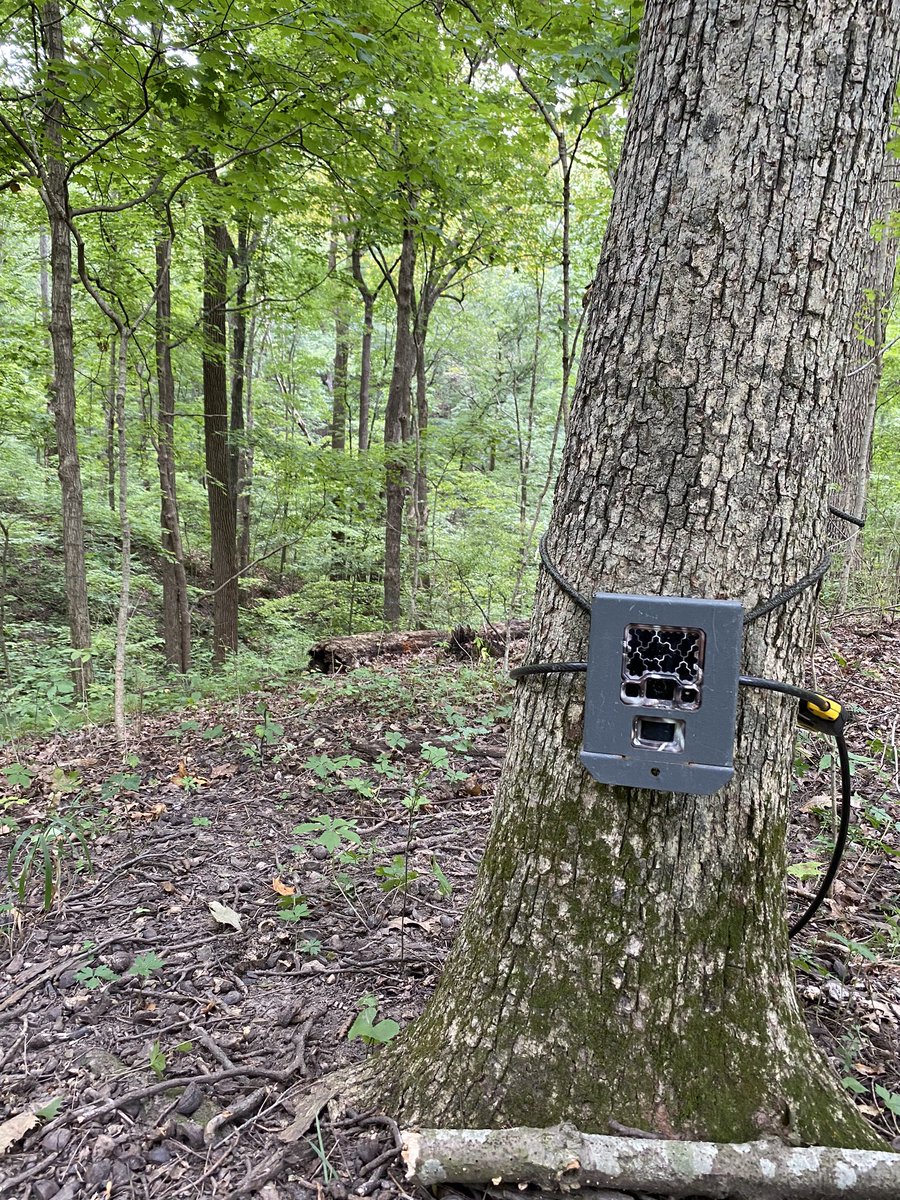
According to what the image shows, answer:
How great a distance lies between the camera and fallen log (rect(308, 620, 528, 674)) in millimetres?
6719

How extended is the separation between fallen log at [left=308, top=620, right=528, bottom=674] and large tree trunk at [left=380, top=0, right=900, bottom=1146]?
512cm

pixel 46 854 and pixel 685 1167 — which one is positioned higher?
pixel 685 1167

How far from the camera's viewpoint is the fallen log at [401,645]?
6719 mm

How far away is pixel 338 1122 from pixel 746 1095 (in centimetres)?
85

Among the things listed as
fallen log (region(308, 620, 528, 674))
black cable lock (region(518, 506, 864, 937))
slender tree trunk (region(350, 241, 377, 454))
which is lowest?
fallen log (region(308, 620, 528, 674))

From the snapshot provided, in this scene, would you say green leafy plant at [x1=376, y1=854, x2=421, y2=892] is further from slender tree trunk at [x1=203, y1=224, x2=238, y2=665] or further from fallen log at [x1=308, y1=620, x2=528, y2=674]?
slender tree trunk at [x1=203, y1=224, x2=238, y2=665]

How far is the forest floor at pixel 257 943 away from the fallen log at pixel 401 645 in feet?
7.99

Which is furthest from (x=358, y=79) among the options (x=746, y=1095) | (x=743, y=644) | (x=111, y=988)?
(x=746, y=1095)

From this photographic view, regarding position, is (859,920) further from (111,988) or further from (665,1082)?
(111,988)

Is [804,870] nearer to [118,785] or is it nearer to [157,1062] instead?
[157,1062]

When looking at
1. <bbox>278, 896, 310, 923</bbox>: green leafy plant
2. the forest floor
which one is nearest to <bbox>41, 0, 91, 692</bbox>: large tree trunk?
the forest floor

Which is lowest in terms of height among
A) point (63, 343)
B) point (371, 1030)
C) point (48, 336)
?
point (371, 1030)

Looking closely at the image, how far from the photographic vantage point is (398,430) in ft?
31.6

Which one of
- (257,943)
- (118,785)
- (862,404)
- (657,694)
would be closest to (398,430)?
(862,404)
